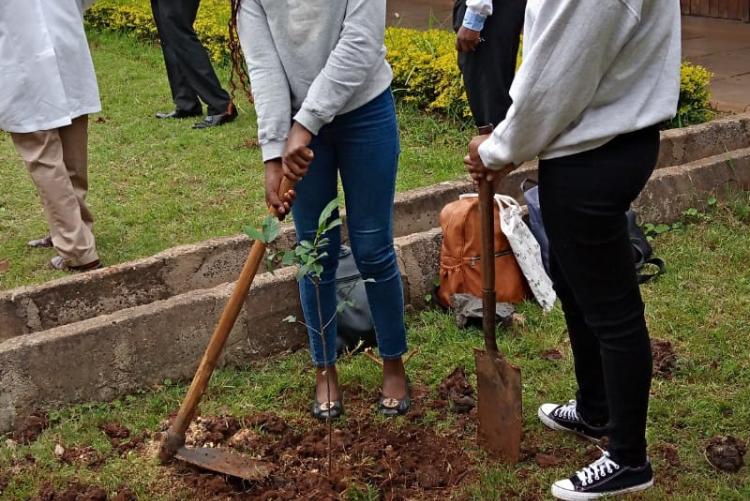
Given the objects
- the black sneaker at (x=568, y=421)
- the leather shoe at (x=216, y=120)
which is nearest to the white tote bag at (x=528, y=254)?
the black sneaker at (x=568, y=421)

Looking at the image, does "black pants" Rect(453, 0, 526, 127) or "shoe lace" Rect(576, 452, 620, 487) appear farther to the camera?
"black pants" Rect(453, 0, 526, 127)

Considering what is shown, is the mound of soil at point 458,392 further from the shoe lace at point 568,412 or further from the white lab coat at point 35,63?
the white lab coat at point 35,63

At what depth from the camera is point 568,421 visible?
12.2 feet

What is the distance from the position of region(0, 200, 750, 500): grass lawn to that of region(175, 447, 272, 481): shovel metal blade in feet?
0.22

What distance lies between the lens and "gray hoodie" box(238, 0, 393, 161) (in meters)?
3.45

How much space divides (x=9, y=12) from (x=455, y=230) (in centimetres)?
253

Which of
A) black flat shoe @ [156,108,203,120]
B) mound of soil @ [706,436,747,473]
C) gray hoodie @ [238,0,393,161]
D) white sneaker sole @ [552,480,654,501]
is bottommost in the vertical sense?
black flat shoe @ [156,108,203,120]

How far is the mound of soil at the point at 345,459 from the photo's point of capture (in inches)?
138

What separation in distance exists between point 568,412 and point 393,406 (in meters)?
0.68

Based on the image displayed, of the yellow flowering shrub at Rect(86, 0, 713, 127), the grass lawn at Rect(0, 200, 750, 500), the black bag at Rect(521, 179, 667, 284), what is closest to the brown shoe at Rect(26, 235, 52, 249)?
the grass lawn at Rect(0, 200, 750, 500)

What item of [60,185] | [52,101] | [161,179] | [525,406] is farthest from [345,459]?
[161,179]

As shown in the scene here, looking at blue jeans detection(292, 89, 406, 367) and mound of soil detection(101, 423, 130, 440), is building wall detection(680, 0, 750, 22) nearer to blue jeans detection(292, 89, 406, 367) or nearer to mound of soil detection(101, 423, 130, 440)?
blue jeans detection(292, 89, 406, 367)

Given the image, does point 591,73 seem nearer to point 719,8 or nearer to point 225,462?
point 225,462

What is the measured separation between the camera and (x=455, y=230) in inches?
191
